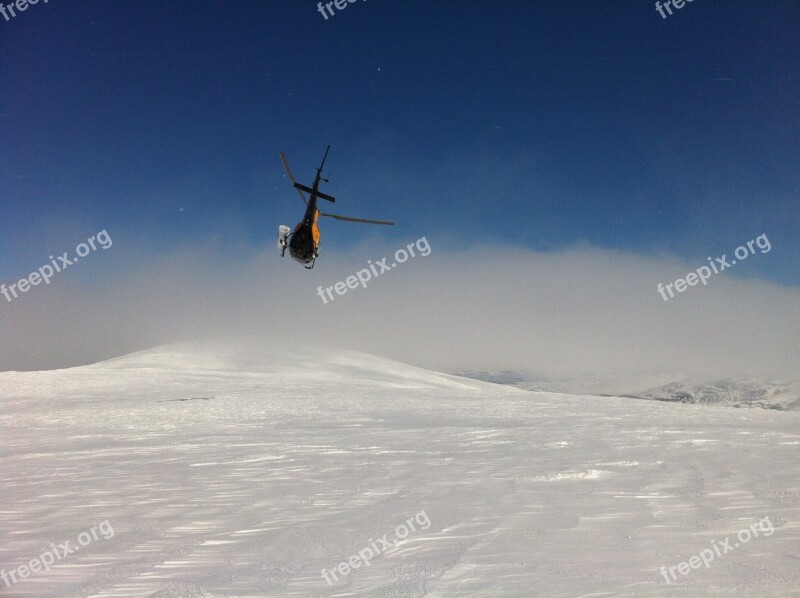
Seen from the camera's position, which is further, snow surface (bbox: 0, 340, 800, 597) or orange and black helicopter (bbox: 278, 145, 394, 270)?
orange and black helicopter (bbox: 278, 145, 394, 270)

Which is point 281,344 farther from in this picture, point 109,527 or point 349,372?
point 109,527

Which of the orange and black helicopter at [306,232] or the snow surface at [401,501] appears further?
the orange and black helicopter at [306,232]

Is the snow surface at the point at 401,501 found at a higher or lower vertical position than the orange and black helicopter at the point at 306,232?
lower

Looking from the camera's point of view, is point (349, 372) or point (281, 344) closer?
point (349, 372)

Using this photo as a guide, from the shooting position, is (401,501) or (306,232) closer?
(401,501)

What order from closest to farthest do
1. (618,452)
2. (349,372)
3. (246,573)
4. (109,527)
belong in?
1. (246,573)
2. (109,527)
3. (618,452)
4. (349,372)

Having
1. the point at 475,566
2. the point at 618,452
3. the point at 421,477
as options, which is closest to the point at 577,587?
the point at 475,566

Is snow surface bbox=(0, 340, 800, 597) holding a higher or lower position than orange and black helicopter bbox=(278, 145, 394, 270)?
lower

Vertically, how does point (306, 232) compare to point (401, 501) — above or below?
above
